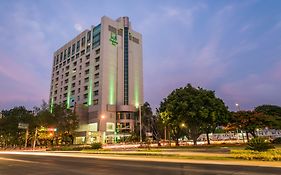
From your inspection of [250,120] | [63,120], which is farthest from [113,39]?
[250,120]

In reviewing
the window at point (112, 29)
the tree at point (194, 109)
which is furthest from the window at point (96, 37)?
the tree at point (194, 109)

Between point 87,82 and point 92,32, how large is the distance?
27.8 m

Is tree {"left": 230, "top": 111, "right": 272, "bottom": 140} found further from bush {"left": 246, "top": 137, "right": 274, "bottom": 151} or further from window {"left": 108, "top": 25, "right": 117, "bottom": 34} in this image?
window {"left": 108, "top": 25, "right": 117, "bottom": 34}

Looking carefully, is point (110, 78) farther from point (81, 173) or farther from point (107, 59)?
point (81, 173)

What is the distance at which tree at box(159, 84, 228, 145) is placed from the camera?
43681 millimetres

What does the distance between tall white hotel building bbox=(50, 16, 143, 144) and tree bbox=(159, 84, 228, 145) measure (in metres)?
71.1

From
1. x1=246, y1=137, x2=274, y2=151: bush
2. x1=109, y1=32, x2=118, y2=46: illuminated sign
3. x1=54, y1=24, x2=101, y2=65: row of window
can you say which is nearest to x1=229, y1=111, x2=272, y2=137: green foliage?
x1=246, y1=137, x2=274, y2=151: bush

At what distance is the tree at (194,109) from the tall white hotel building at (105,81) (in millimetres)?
71060

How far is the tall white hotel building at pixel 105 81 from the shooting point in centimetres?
11811

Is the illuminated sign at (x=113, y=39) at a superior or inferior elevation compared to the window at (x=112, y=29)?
inferior

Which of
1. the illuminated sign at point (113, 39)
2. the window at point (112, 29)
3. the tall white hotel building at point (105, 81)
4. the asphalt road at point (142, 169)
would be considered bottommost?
the asphalt road at point (142, 169)

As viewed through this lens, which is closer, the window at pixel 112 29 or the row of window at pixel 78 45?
the window at pixel 112 29

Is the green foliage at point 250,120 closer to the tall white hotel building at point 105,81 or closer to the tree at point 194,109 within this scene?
the tree at point 194,109

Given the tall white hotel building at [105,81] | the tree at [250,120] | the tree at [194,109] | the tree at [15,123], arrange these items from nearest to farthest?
the tree at [194,109], the tree at [250,120], the tree at [15,123], the tall white hotel building at [105,81]
